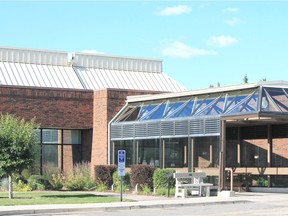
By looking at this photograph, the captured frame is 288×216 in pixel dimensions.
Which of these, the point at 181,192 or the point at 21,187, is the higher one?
the point at 181,192

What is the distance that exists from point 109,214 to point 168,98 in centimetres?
1449

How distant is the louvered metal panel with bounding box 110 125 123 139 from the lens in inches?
1418

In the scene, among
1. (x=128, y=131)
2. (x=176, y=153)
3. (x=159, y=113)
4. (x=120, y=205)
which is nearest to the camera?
(x=120, y=205)

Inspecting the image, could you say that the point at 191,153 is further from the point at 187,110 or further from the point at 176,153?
the point at 187,110

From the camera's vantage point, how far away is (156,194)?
2917 cm

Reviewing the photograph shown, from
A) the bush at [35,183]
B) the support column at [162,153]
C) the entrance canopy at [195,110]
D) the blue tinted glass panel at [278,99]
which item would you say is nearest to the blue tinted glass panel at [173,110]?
the entrance canopy at [195,110]

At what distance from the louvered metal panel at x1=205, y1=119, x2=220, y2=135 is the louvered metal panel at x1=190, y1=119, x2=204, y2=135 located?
15.1 inches

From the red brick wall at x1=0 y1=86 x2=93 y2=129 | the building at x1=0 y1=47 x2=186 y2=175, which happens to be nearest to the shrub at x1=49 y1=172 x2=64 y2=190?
the building at x1=0 y1=47 x2=186 y2=175

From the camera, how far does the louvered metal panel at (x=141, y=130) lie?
1349 inches

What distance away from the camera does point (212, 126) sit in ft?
97.1

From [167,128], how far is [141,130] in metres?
2.25

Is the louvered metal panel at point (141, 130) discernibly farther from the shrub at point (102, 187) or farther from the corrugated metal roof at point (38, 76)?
the corrugated metal roof at point (38, 76)

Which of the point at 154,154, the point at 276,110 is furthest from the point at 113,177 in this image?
the point at 276,110

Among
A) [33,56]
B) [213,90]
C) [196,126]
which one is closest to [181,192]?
[196,126]
